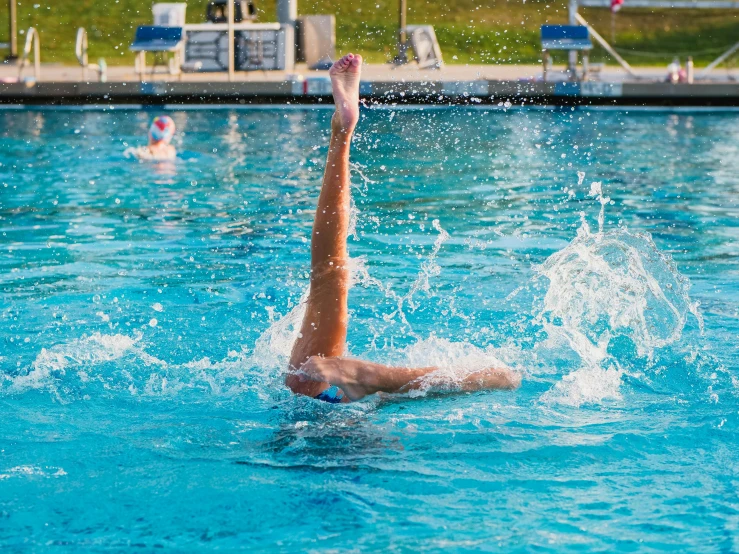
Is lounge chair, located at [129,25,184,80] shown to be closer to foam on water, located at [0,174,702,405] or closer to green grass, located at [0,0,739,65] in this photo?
green grass, located at [0,0,739,65]

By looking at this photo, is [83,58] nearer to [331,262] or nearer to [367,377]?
[331,262]

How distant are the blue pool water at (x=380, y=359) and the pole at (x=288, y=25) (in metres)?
7.31

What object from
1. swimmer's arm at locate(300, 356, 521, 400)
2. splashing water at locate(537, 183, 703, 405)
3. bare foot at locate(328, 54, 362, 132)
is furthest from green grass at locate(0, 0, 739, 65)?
swimmer's arm at locate(300, 356, 521, 400)

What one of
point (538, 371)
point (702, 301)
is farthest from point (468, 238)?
point (538, 371)

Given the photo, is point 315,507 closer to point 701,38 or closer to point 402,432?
point 402,432

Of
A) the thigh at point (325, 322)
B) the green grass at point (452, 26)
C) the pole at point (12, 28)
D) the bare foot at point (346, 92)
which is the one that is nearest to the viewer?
the thigh at point (325, 322)

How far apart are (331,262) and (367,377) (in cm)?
60

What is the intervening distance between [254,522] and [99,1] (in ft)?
77.4

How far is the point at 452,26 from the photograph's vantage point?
24.0 meters

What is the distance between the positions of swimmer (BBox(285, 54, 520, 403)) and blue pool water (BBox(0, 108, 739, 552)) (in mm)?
102

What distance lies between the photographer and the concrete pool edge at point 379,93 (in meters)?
14.9

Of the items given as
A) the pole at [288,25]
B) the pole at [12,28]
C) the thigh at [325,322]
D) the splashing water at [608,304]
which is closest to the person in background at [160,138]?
the splashing water at [608,304]

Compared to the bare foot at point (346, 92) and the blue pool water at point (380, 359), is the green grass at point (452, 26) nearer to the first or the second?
the blue pool water at point (380, 359)

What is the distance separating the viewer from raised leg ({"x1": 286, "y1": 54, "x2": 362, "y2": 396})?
411cm
